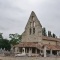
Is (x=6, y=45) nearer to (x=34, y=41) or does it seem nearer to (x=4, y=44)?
(x=4, y=44)

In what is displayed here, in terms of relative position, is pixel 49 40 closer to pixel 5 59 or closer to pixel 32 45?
pixel 32 45

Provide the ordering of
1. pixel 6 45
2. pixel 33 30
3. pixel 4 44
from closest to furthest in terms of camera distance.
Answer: pixel 33 30 < pixel 4 44 < pixel 6 45

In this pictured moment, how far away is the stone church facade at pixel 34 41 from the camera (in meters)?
48.2

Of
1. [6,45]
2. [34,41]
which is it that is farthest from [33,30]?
[6,45]

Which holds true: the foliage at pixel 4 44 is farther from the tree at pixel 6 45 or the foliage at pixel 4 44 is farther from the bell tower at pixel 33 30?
the bell tower at pixel 33 30

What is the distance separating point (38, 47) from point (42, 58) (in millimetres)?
7163

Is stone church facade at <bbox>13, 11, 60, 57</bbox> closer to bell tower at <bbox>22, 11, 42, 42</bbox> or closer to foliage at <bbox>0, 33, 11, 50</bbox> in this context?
bell tower at <bbox>22, 11, 42, 42</bbox>

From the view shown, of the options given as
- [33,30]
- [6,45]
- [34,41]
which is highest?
[33,30]

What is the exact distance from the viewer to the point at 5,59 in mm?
44281

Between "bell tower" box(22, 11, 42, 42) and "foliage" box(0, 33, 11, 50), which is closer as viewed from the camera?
"bell tower" box(22, 11, 42, 42)

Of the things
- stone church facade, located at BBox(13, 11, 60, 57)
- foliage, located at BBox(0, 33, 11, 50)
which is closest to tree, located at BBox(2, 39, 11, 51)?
foliage, located at BBox(0, 33, 11, 50)

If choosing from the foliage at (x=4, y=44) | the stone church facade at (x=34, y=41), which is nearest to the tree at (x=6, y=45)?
the foliage at (x=4, y=44)

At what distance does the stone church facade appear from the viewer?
48.2 m

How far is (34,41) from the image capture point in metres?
51.0
